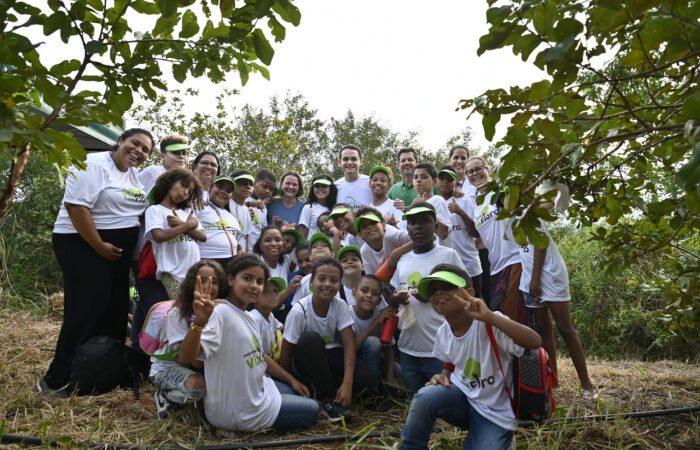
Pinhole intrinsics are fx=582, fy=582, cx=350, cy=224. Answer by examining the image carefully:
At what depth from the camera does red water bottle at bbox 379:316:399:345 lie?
165 inches

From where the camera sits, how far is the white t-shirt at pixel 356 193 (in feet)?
19.2

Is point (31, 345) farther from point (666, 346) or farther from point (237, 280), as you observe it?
point (666, 346)

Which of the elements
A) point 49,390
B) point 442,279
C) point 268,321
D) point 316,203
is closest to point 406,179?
point 316,203

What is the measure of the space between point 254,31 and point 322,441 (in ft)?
8.02

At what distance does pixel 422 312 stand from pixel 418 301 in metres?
0.09

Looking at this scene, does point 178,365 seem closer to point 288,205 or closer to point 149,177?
point 149,177

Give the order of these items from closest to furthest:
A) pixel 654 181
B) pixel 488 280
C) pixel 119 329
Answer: pixel 654 181 → pixel 119 329 → pixel 488 280

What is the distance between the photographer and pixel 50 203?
793 centimetres

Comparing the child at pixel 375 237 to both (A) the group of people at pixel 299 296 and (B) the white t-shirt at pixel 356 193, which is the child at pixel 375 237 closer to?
(A) the group of people at pixel 299 296

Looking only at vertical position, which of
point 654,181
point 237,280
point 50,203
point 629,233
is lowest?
point 237,280

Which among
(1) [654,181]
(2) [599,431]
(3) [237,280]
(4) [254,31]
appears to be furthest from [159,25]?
(2) [599,431]

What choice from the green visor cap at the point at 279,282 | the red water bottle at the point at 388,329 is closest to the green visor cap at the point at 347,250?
the green visor cap at the point at 279,282

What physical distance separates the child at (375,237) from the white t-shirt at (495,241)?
648 millimetres

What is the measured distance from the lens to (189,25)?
1843 millimetres
